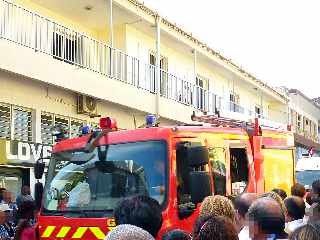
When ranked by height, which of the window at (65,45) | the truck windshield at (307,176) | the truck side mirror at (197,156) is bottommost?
the truck windshield at (307,176)

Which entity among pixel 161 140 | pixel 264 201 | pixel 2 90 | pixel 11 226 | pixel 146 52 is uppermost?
pixel 146 52

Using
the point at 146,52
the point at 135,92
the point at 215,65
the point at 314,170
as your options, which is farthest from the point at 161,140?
the point at 215,65

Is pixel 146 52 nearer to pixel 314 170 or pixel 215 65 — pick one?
pixel 215 65

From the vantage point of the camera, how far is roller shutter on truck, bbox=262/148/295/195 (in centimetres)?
828

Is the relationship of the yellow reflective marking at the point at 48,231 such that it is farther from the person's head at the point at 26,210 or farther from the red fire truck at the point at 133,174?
the person's head at the point at 26,210

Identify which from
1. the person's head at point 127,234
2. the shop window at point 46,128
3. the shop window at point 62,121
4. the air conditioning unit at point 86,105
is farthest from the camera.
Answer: the air conditioning unit at point 86,105

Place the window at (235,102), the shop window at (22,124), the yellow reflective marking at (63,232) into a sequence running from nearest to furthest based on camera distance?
the yellow reflective marking at (63,232)
the shop window at (22,124)
the window at (235,102)

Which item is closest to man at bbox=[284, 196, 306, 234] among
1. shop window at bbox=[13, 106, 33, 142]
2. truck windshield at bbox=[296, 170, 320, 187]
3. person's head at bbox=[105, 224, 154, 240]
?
person's head at bbox=[105, 224, 154, 240]

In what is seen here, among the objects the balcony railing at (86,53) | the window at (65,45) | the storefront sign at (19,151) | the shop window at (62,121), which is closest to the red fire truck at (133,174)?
the storefront sign at (19,151)

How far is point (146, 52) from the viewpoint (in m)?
18.6

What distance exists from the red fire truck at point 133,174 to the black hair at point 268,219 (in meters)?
1.94

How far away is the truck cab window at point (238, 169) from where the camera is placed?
7.13 m

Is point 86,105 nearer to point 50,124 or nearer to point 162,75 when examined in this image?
point 50,124

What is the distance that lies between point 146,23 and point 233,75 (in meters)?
8.02
